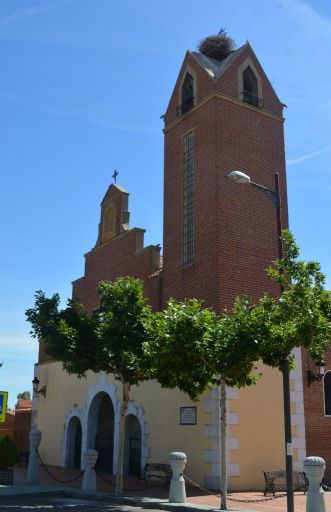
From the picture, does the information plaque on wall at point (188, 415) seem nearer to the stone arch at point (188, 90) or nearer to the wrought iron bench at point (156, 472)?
the wrought iron bench at point (156, 472)

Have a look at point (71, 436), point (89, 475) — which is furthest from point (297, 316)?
point (71, 436)

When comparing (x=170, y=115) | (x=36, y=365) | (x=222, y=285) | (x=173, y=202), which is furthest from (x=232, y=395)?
(x=36, y=365)

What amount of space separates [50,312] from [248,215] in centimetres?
749

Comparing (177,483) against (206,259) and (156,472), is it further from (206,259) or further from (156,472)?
(206,259)

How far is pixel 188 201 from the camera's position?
68.0 ft

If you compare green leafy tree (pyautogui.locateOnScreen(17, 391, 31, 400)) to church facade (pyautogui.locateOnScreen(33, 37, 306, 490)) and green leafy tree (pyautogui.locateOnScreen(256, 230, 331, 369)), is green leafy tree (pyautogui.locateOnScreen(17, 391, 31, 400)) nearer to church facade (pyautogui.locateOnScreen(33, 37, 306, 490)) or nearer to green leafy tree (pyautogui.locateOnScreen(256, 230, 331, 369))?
church facade (pyautogui.locateOnScreen(33, 37, 306, 490))

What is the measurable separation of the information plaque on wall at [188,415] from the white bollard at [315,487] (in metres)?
6.69

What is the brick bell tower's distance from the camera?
61.8 feet

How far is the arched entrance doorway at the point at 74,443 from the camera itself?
24219 mm

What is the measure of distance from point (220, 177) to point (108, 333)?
281 inches

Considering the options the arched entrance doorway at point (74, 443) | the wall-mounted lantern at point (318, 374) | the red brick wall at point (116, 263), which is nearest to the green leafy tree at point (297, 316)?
the wall-mounted lantern at point (318, 374)

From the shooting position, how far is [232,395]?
1705 cm

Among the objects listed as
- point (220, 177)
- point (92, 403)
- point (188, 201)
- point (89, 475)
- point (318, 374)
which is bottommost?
point (89, 475)

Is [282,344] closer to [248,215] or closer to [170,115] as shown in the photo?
[248,215]
